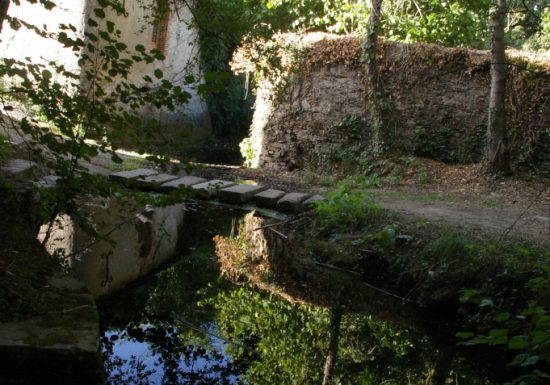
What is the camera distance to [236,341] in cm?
398

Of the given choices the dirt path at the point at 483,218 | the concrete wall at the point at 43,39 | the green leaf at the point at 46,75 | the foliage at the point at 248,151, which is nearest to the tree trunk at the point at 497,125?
the dirt path at the point at 483,218

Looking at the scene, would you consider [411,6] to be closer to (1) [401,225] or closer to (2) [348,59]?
(2) [348,59]

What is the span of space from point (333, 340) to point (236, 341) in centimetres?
77

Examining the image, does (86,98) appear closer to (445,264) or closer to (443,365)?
(443,365)

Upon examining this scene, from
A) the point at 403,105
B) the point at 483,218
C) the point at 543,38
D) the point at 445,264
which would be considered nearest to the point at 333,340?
the point at 445,264

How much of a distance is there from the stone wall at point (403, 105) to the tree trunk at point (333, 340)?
20.3 ft

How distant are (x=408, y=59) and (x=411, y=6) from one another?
354 centimetres

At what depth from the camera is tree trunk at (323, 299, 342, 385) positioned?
372 centimetres

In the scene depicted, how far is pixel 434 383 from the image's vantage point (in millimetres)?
3855

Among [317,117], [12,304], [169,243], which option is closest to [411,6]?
[317,117]

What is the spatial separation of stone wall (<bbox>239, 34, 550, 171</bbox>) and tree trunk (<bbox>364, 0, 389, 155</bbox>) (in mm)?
296

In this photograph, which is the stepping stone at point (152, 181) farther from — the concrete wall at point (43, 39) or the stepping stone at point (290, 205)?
the concrete wall at point (43, 39)

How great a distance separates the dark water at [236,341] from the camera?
11.6 ft

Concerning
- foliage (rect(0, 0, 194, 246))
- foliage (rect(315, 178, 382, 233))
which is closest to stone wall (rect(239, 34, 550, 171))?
foliage (rect(315, 178, 382, 233))
